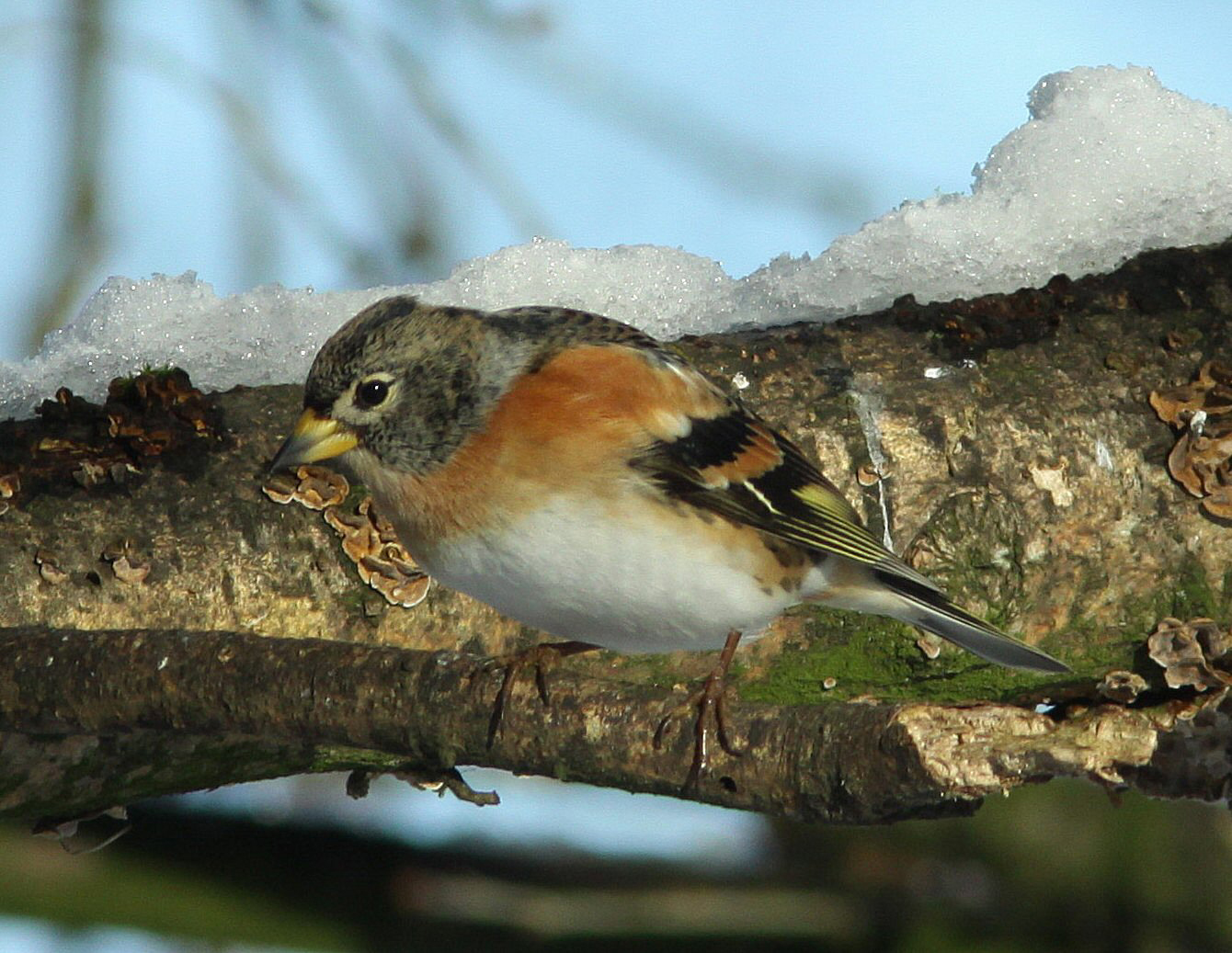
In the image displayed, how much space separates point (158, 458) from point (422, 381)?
71cm

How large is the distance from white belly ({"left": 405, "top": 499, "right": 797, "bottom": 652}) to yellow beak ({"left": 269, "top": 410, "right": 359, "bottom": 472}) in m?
0.22

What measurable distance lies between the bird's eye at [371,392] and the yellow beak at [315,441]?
52 mm

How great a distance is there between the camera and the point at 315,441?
7.32 feet

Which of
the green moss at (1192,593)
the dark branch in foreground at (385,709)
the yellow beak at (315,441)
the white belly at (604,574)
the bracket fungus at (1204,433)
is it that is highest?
the bracket fungus at (1204,433)

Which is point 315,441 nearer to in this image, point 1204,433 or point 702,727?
point 702,727

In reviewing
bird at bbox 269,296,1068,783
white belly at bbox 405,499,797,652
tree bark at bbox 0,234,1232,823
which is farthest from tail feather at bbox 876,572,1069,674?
white belly at bbox 405,499,797,652

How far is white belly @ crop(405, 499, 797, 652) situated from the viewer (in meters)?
2.12

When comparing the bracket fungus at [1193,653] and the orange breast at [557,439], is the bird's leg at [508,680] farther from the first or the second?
Answer: the bracket fungus at [1193,653]

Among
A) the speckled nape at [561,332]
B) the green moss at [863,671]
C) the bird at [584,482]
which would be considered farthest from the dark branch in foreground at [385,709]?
the green moss at [863,671]

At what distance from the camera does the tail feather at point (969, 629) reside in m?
2.46

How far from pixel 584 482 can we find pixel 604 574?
16cm

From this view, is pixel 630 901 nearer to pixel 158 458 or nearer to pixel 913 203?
pixel 158 458

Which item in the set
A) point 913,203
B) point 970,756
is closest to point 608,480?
point 970,756

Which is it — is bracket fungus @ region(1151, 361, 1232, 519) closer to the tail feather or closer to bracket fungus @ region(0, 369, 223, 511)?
the tail feather
